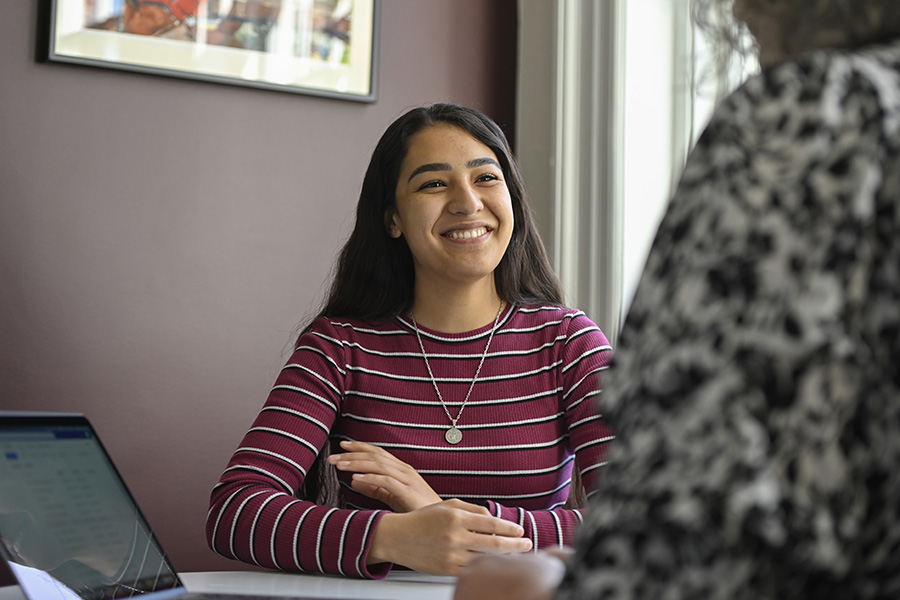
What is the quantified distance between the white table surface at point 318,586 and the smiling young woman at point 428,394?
0.03m

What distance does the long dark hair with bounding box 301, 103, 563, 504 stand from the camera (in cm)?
182

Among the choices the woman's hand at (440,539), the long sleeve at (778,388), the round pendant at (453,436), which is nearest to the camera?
the long sleeve at (778,388)

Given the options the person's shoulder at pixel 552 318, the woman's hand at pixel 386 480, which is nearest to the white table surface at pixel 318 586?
the woman's hand at pixel 386 480

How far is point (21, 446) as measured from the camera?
99 cm

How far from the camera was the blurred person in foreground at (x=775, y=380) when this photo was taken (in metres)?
0.46

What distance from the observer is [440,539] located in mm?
1237

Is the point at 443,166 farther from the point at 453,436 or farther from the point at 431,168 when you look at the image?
the point at 453,436

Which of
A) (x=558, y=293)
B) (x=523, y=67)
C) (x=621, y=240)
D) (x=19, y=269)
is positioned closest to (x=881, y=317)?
(x=558, y=293)

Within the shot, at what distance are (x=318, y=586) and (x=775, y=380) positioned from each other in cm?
85

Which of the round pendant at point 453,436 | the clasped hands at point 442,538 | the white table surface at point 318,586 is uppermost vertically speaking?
the round pendant at point 453,436

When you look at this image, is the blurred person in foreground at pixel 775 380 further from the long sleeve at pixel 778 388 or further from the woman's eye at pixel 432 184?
the woman's eye at pixel 432 184

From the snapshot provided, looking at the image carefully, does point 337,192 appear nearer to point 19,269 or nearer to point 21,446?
point 19,269

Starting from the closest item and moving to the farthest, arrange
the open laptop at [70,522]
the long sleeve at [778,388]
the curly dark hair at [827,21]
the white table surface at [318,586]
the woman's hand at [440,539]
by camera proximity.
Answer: the long sleeve at [778,388] < the curly dark hair at [827,21] < the open laptop at [70,522] < the white table surface at [318,586] < the woman's hand at [440,539]

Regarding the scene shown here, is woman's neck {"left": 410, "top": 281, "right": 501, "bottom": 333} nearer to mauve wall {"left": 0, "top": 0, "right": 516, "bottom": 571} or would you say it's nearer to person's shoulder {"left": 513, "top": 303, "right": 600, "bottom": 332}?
person's shoulder {"left": 513, "top": 303, "right": 600, "bottom": 332}
